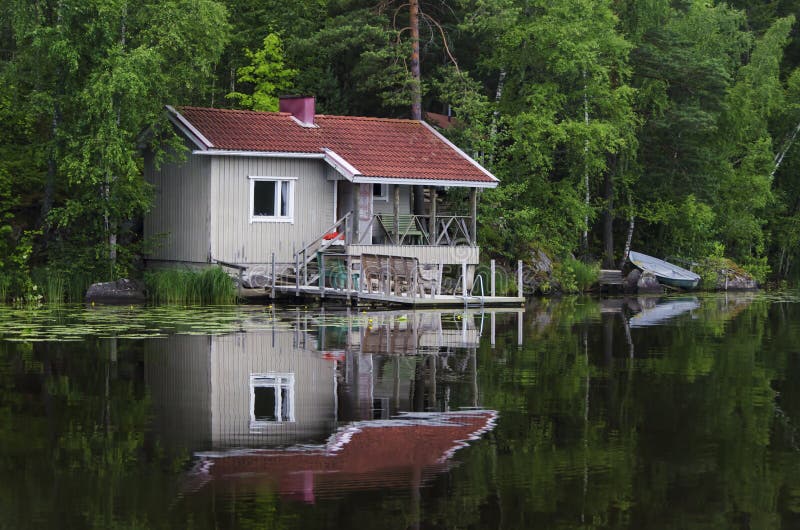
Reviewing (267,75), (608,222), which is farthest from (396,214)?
(608,222)

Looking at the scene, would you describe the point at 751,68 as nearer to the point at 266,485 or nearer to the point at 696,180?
the point at 696,180

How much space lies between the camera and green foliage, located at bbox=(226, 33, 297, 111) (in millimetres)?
42750

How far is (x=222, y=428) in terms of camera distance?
1204cm

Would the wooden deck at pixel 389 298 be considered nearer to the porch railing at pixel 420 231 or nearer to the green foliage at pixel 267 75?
the porch railing at pixel 420 231

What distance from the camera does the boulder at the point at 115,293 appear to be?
103ft

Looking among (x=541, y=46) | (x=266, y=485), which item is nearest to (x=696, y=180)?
(x=541, y=46)

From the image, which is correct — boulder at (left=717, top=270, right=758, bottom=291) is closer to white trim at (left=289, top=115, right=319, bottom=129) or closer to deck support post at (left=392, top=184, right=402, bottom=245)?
deck support post at (left=392, top=184, right=402, bottom=245)

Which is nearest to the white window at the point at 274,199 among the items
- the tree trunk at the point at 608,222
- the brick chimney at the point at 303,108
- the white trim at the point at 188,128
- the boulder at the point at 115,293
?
the white trim at the point at 188,128

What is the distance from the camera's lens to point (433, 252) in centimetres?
3562

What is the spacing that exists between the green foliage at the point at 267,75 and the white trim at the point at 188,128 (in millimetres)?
8300

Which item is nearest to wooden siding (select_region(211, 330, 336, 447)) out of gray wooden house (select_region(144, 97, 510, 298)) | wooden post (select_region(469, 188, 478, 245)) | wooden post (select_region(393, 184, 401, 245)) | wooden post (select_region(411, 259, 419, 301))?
wooden post (select_region(411, 259, 419, 301))

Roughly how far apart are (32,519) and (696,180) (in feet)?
129

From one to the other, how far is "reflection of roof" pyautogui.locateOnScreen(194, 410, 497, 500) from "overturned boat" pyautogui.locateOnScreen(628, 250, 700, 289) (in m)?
32.6

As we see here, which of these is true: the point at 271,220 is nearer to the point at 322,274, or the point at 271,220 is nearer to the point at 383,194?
the point at 322,274
